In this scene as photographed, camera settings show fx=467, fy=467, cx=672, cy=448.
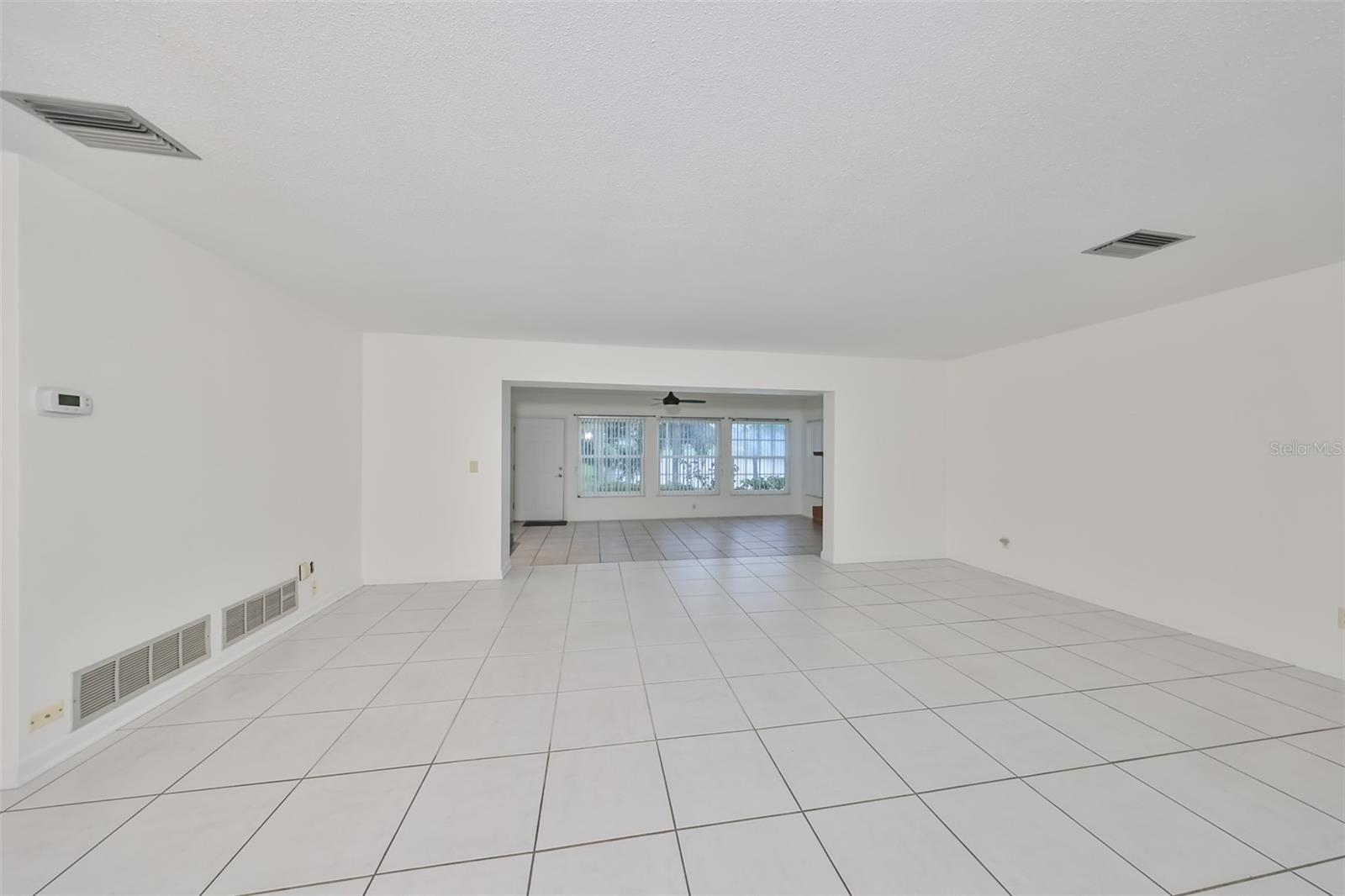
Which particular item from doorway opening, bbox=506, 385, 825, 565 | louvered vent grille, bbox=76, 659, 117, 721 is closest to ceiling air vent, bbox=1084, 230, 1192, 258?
louvered vent grille, bbox=76, 659, 117, 721

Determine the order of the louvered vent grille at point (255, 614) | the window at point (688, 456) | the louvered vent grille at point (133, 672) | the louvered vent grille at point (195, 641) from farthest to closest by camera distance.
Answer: the window at point (688, 456)
the louvered vent grille at point (255, 614)
the louvered vent grille at point (195, 641)
the louvered vent grille at point (133, 672)

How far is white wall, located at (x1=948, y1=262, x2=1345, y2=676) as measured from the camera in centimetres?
282

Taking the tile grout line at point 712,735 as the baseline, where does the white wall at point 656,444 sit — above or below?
above

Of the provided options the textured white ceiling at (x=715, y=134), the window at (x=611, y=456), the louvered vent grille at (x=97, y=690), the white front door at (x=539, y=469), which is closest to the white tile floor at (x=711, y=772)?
the louvered vent grille at (x=97, y=690)

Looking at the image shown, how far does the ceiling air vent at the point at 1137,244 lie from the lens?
7.65 ft

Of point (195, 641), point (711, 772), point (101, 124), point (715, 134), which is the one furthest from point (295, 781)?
point (715, 134)

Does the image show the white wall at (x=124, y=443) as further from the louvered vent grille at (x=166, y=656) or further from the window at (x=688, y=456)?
the window at (x=688, y=456)

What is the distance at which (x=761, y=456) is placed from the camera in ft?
32.2

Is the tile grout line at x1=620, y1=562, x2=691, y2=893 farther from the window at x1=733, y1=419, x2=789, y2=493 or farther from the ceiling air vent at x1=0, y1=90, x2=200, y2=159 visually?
the window at x1=733, y1=419, x2=789, y2=493

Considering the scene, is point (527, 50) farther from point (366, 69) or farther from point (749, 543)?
point (749, 543)

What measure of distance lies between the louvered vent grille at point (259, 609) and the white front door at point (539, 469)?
5.14m

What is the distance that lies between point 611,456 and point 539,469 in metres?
1.38

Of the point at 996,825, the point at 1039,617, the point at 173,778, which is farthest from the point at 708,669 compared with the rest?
the point at 1039,617

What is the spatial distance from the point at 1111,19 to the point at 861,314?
2.61 m
